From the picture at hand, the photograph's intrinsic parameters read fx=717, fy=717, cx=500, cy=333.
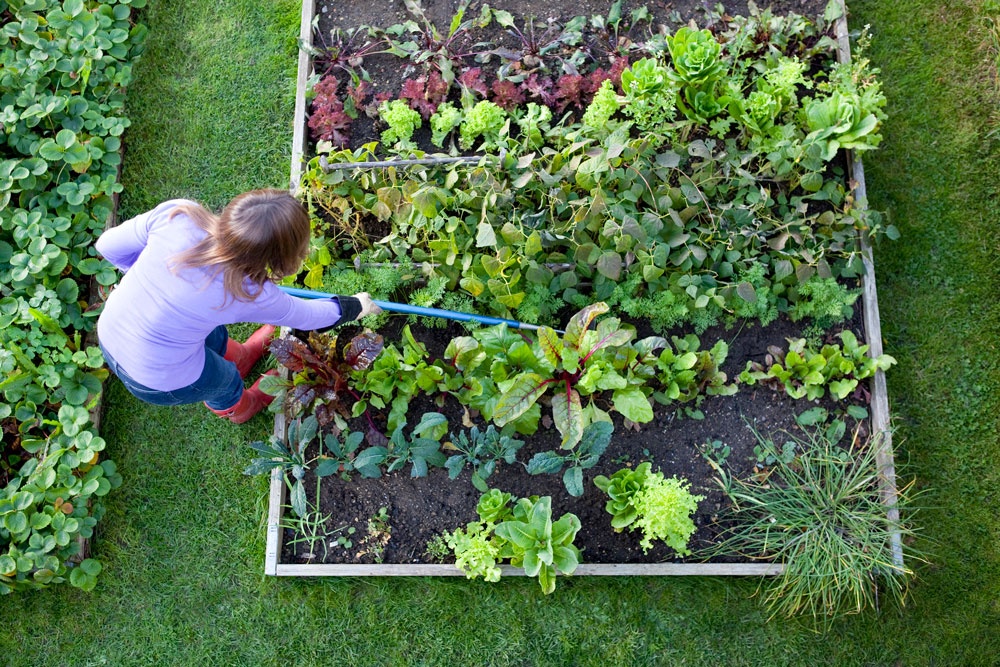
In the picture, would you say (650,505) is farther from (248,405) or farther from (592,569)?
(248,405)

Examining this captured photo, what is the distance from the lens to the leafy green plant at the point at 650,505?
293 centimetres

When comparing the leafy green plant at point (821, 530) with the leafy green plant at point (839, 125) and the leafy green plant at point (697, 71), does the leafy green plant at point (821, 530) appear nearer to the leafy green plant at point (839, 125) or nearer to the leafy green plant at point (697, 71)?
the leafy green plant at point (839, 125)

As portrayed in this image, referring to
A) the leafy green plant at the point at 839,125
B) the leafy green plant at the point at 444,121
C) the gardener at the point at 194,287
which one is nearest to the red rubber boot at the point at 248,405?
the gardener at the point at 194,287

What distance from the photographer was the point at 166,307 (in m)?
2.40

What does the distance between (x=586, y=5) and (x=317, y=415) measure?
2.60 meters

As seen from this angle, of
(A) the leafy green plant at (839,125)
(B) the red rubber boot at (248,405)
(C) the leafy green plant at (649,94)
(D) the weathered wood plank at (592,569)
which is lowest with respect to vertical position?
(D) the weathered wood plank at (592,569)

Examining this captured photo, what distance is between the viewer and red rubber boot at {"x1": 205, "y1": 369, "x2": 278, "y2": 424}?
3.36 m

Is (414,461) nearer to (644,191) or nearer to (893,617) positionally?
(644,191)

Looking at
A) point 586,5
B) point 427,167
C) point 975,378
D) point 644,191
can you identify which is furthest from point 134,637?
point 975,378

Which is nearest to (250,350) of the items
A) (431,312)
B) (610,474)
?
(431,312)

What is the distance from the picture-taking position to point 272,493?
335cm

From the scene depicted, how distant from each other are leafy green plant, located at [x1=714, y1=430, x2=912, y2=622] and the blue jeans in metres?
2.22

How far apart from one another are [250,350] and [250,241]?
4.73ft

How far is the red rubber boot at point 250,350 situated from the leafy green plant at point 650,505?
173cm
